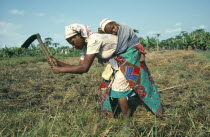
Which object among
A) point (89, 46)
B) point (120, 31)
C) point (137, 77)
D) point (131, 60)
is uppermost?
point (120, 31)

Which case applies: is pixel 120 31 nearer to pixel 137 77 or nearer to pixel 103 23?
pixel 103 23

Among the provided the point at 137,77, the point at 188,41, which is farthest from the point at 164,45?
the point at 137,77

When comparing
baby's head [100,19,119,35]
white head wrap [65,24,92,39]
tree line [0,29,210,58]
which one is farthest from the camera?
tree line [0,29,210,58]

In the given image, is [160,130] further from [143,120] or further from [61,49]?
[61,49]

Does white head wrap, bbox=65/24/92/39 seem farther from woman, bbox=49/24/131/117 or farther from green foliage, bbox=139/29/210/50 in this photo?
green foliage, bbox=139/29/210/50

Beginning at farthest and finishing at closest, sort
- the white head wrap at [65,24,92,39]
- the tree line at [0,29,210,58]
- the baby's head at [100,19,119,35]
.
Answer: the tree line at [0,29,210,58] → the baby's head at [100,19,119,35] → the white head wrap at [65,24,92,39]

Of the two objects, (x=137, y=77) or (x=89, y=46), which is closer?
(x=89, y=46)

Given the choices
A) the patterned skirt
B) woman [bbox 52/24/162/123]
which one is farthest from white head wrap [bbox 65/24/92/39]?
the patterned skirt

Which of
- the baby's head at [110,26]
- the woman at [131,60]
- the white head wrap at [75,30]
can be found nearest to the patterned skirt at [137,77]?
the woman at [131,60]

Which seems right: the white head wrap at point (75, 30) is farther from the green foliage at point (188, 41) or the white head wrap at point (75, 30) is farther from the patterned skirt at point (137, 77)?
the green foliage at point (188, 41)

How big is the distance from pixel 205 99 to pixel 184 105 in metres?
0.53

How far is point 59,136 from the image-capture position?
4.73 ft

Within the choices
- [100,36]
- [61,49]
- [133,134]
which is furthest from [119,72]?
[61,49]

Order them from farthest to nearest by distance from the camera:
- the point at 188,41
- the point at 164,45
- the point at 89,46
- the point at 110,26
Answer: the point at 164,45 < the point at 188,41 < the point at 110,26 < the point at 89,46
